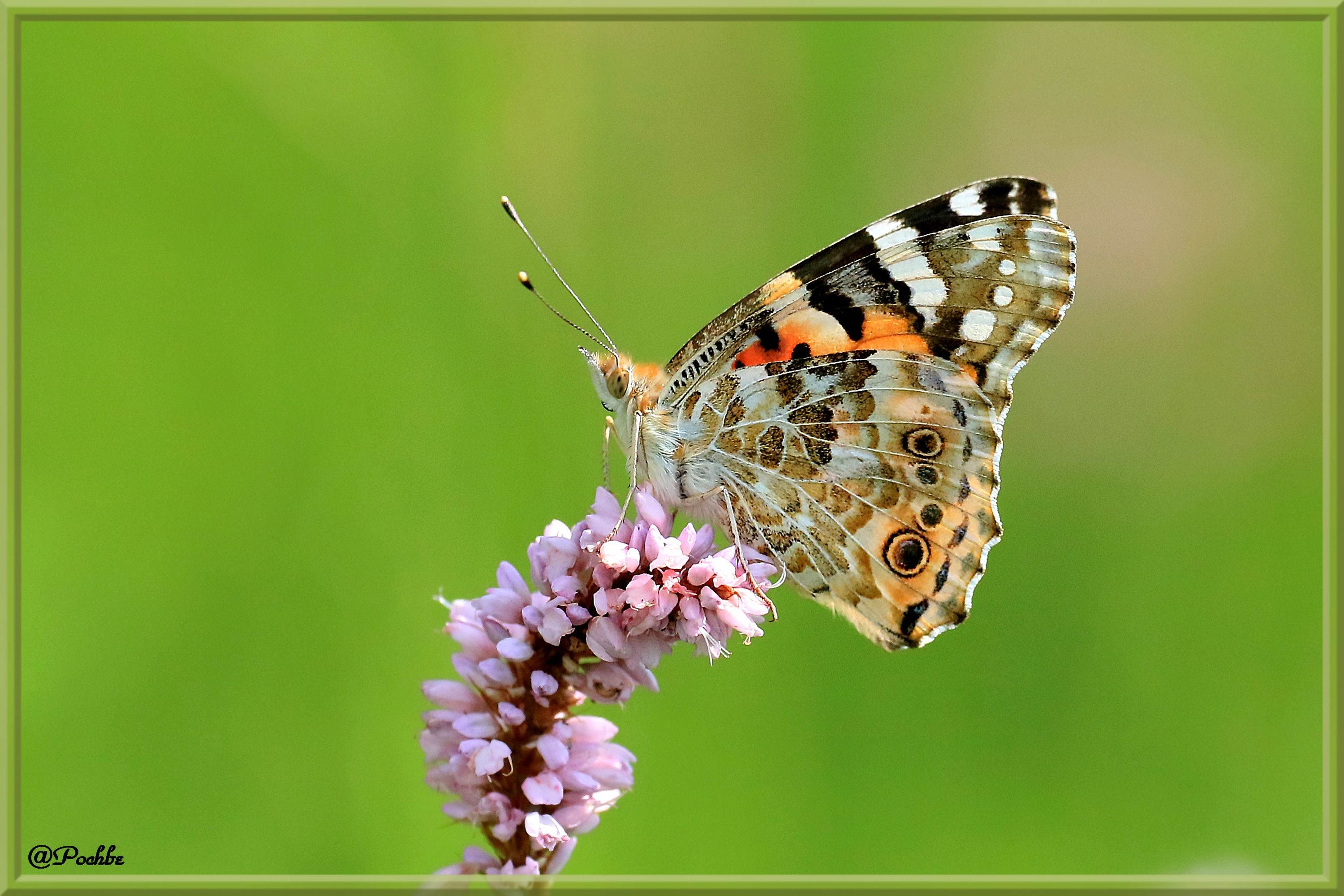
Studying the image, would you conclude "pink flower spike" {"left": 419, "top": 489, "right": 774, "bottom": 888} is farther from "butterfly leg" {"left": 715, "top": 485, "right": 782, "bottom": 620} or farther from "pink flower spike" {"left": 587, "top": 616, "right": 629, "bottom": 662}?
"butterfly leg" {"left": 715, "top": 485, "right": 782, "bottom": 620}

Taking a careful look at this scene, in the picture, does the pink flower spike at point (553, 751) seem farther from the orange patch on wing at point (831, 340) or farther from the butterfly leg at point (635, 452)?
the orange patch on wing at point (831, 340)

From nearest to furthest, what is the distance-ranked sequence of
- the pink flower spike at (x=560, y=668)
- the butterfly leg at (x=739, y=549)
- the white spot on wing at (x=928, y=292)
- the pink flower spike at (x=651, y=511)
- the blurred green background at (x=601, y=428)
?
the pink flower spike at (x=560, y=668) < the pink flower spike at (x=651, y=511) < the butterfly leg at (x=739, y=549) < the white spot on wing at (x=928, y=292) < the blurred green background at (x=601, y=428)

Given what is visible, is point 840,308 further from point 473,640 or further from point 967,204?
point 473,640

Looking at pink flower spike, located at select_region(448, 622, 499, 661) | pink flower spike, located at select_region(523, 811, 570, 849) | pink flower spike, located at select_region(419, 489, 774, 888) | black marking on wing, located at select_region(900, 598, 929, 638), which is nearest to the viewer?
pink flower spike, located at select_region(523, 811, 570, 849)

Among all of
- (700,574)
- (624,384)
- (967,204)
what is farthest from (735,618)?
(967,204)

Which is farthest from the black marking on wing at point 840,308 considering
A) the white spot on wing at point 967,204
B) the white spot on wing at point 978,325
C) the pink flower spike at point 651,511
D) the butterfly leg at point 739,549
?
the pink flower spike at point 651,511
